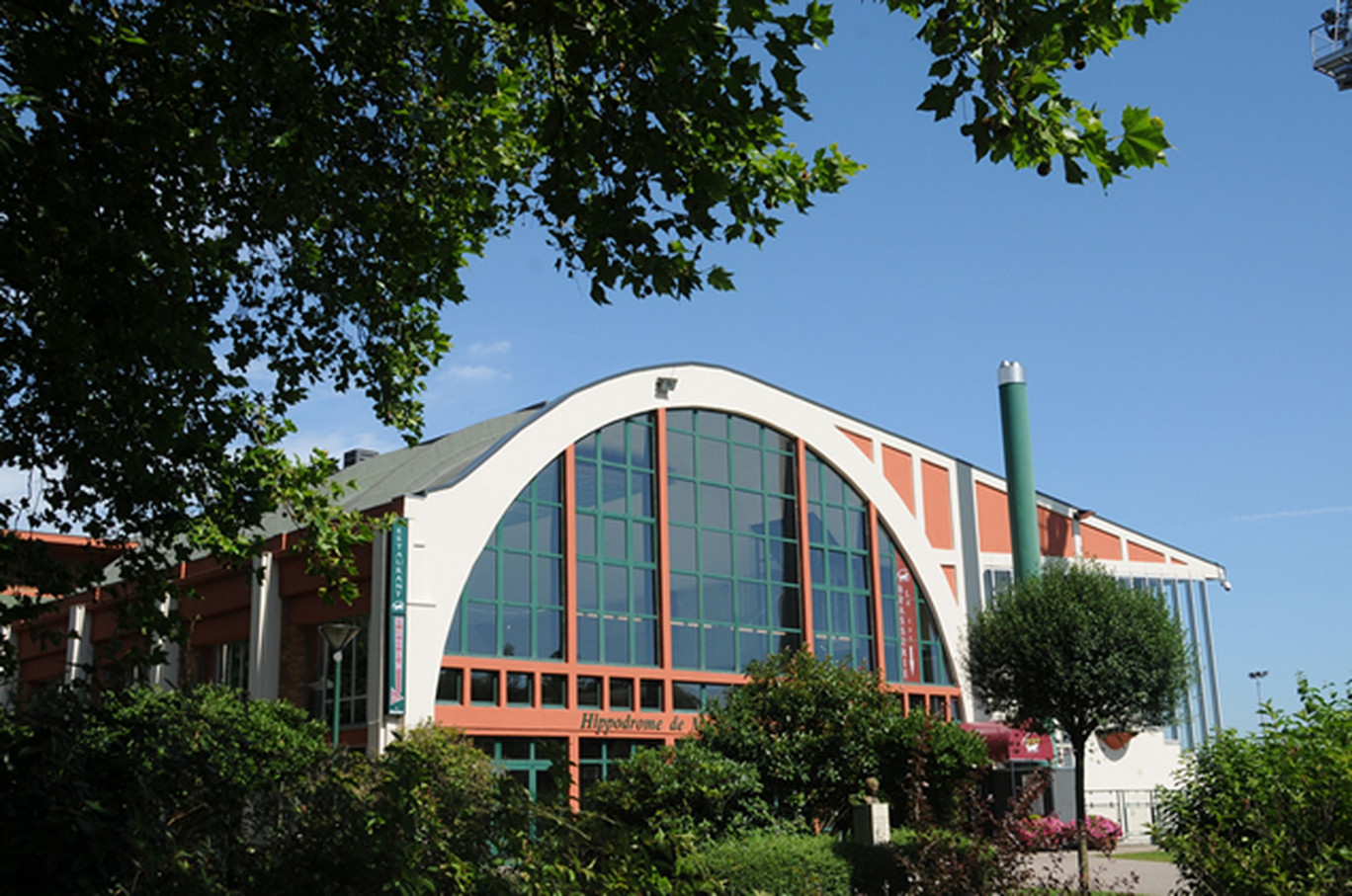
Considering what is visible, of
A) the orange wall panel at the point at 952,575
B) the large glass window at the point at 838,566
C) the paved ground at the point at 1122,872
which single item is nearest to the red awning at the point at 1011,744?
the large glass window at the point at 838,566

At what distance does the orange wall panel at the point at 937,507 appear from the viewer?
4078 cm

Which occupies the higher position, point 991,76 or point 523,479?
point 523,479

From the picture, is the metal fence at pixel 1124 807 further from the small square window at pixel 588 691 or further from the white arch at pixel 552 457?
the small square window at pixel 588 691

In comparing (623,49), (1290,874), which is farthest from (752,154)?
(1290,874)

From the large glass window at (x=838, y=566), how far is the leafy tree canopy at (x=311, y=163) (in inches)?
1026

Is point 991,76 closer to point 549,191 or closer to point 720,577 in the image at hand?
point 549,191

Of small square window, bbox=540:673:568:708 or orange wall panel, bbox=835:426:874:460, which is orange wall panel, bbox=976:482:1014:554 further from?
small square window, bbox=540:673:568:708

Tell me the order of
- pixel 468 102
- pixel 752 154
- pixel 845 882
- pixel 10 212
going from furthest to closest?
pixel 845 882
pixel 468 102
pixel 752 154
pixel 10 212

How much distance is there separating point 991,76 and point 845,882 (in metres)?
12.5

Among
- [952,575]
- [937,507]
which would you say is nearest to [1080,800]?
[952,575]

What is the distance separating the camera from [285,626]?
101 ft

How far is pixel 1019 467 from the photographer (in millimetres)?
42062

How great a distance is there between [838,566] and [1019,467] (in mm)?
8885

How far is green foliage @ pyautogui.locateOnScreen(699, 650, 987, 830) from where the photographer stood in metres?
20.2
